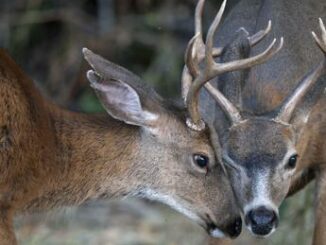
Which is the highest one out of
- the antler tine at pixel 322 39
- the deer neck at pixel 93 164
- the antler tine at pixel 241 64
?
the antler tine at pixel 322 39

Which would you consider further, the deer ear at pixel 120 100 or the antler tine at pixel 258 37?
the antler tine at pixel 258 37

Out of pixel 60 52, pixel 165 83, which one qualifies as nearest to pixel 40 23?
pixel 60 52

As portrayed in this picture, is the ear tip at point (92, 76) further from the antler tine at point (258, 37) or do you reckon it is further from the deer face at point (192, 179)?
the antler tine at point (258, 37)

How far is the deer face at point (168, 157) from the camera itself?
33.6 ft

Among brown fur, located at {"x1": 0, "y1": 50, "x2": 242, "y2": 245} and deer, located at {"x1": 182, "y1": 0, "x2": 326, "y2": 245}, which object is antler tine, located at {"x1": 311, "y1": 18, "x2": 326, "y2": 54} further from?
brown fur, located at {"x1": 0, "y1": 50, "x2": 242, "y2": 245}

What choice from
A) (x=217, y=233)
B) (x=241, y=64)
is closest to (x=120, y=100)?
(x=241, y=64)

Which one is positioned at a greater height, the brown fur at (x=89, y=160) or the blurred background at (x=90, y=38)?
the brown fur at (x=89, y=160)

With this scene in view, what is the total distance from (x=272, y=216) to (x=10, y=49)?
524cm

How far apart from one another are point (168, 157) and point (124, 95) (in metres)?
0.48

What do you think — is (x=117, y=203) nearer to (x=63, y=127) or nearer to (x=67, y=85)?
(x=67, y=85)

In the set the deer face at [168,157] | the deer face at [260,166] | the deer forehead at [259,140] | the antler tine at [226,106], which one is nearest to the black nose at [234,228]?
the deer face at [168,157]

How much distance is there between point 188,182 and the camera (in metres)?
10.3

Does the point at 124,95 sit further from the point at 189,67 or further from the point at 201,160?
the point at 201,160

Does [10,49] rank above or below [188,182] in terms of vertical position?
below
